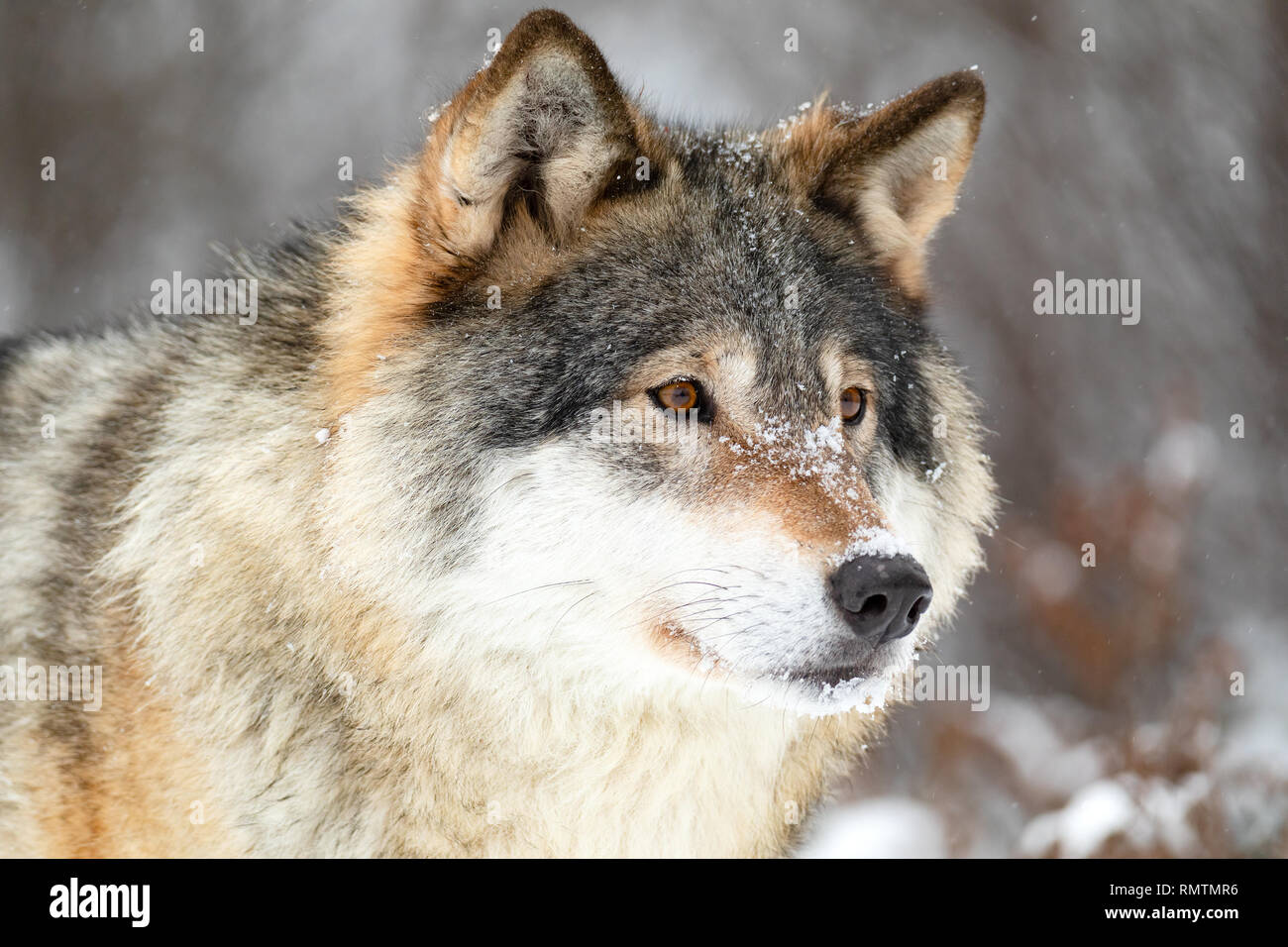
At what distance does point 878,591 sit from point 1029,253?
7.27m

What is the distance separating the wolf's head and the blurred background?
3.08 ft

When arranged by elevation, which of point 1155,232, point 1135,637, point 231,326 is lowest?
point 1135,637

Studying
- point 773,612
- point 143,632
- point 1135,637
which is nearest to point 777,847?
point 773,612

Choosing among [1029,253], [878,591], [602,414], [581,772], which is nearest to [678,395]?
[602,414]

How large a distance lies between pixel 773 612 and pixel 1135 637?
5001mm

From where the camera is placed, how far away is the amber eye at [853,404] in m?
2.96

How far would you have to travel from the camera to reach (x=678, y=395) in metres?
2.73

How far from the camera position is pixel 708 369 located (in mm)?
2719

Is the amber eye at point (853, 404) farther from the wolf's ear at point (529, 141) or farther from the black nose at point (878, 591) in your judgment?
the wolf's ear at point (529, 141)

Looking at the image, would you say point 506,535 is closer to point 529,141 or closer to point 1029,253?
point 529,141

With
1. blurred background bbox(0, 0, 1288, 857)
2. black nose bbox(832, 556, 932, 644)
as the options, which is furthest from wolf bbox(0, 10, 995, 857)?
blurred background bbox(0, 0, 1288, 857)

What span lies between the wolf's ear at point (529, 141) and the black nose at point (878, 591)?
3.76ft

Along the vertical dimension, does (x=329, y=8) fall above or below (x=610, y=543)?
above
